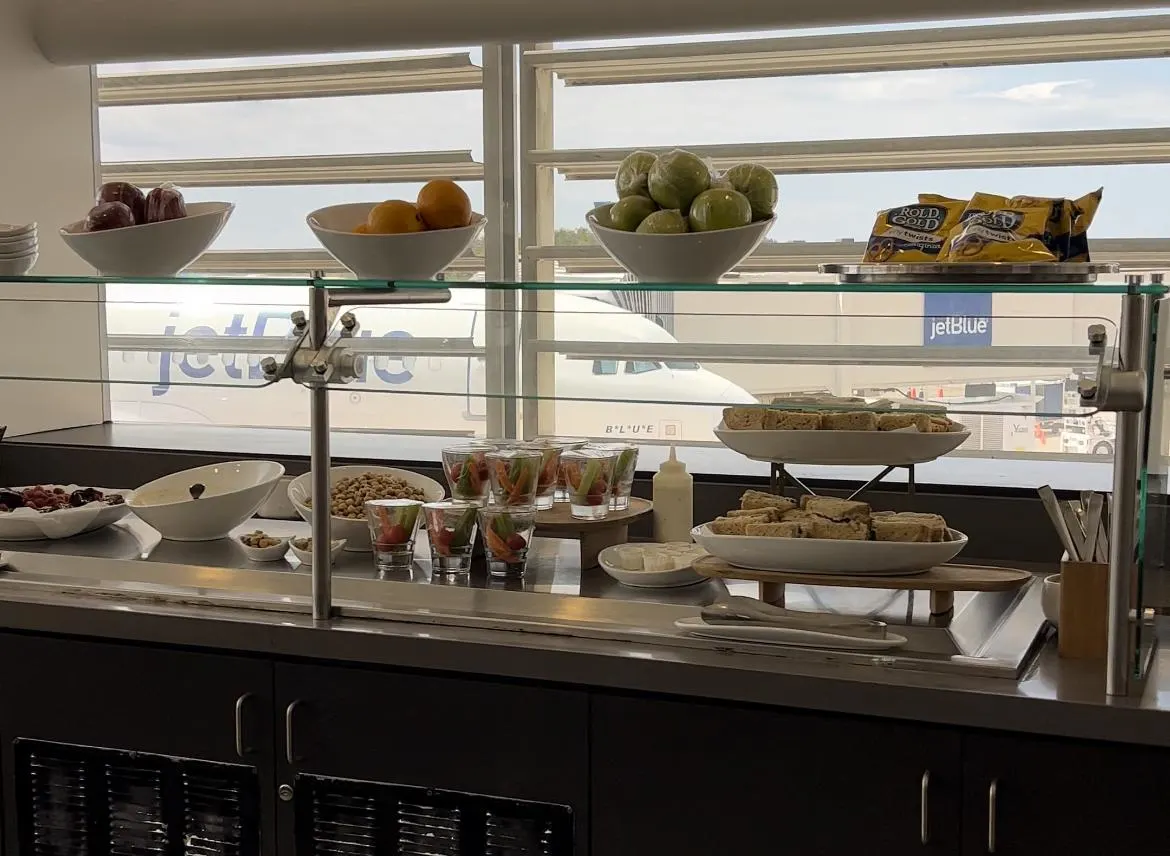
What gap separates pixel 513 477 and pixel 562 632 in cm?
37

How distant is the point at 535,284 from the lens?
1715 millimetres

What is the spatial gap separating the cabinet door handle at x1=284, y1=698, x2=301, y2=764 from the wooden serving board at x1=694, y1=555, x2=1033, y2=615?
61cm

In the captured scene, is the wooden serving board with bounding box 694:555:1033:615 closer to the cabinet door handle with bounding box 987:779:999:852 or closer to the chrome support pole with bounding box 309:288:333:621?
the cabinet door handle with bounding box 987:779:999:852

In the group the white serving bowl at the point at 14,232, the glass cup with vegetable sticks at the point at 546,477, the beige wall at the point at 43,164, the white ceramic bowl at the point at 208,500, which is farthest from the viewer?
the beige wall at the point at 43,164

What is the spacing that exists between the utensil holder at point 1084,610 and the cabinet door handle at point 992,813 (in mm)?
235

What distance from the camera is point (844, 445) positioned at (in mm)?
1956

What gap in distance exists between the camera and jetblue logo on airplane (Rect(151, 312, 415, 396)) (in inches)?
72.3

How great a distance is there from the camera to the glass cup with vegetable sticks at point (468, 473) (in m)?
2.17

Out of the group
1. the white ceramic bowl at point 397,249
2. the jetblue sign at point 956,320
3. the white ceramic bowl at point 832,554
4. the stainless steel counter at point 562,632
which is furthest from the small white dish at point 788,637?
the white ceramic bowl at point 397,249

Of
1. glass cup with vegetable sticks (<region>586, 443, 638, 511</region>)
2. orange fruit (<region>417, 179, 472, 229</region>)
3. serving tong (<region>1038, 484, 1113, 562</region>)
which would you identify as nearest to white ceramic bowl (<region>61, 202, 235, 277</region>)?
orange fruit (<region>417, 179, 472, 229</region>)

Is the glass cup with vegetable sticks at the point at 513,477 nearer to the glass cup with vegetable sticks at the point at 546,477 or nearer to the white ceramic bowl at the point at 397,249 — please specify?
the glass cup with vegetable sticks at the point at 546,477

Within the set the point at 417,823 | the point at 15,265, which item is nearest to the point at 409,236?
the point at 15,265

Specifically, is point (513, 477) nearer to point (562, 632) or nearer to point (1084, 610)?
point (562, 632)

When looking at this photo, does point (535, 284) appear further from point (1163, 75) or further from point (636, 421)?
point (1163, 75)
